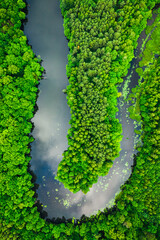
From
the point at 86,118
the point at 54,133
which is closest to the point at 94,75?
the point at 86,118

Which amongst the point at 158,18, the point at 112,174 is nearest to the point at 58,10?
the point at 158,18

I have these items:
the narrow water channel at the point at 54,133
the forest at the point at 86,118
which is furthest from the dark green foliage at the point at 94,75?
the narrow water channel at the point at 54,133

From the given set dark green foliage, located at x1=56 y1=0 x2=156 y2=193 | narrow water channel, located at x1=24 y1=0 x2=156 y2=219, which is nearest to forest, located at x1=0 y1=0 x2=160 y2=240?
dark green foliage, located at x1=56 y1=0 x2=156 y2=193

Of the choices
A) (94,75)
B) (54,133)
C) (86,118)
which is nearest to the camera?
(86,118)

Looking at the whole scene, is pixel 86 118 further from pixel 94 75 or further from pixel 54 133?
pixel 54 133

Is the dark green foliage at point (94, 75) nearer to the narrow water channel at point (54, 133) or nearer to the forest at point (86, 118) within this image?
the forest at point (86, 118)

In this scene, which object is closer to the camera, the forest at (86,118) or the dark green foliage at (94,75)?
the forest at (86,118)

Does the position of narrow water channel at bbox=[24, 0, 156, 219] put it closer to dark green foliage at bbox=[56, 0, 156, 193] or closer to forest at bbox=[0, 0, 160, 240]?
forest at bbox=[0, 0, 160, 240]

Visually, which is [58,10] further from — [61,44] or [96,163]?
[96,163]
